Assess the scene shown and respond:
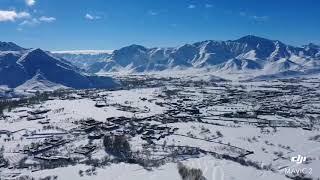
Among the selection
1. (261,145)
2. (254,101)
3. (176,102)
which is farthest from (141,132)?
(254,101)

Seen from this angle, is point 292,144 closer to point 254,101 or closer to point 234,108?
point 234,108

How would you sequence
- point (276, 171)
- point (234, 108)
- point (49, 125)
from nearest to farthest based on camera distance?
1. point (276, 171)
2. point (49, 125)
3. point (234, 108)

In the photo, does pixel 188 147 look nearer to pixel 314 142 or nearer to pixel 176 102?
pixel 314 142

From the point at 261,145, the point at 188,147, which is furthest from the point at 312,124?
the point at 188,147

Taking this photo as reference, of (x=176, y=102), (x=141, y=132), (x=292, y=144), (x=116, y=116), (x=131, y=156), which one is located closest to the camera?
(x=131, y=156)

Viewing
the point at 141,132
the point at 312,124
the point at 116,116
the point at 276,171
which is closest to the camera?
the point at 276,171

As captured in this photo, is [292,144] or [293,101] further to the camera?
[293,101]
